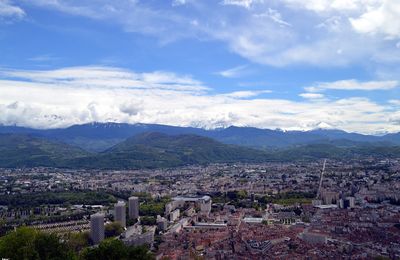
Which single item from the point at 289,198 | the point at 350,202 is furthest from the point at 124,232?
the point at 289,198

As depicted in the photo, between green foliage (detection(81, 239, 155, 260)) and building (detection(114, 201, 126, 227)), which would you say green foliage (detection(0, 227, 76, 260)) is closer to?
green foliage (detection(81, 239, 155, 260))

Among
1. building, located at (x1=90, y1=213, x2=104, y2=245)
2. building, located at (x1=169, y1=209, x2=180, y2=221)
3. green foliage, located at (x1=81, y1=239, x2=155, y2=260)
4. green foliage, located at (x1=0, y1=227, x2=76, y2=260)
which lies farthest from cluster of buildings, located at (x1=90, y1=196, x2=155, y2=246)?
green foliage, located at (x1=81, y1=239, x2=155, y2=260)

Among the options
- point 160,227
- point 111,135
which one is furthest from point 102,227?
point 111,135

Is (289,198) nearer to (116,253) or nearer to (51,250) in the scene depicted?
(51,250)

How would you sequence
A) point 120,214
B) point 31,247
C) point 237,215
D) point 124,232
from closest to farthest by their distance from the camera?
point 31,247 → point 124,232 → point 120,214 → point 237,215

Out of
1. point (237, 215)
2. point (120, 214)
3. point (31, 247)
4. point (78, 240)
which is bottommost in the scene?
point (78, 240)

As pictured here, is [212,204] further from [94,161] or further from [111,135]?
[111,135]

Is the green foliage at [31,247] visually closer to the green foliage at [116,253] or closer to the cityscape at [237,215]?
the green foliage at [116,253]

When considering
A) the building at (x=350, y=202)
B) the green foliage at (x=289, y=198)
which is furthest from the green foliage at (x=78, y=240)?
the building at (x=350, y=202)
